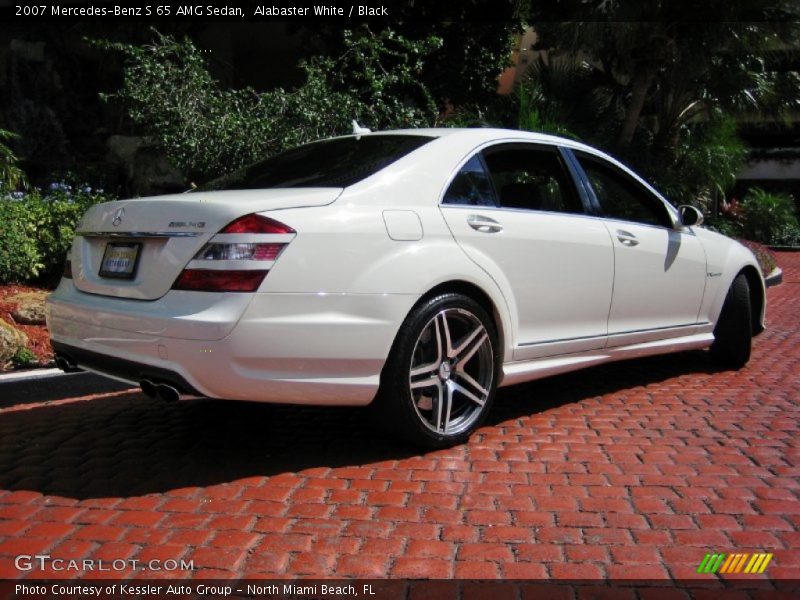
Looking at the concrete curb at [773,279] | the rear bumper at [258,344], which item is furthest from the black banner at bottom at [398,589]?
the concrete curb at [773,279]

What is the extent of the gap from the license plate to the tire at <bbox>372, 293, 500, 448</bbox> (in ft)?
4.03

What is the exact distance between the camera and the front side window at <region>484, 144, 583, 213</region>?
4.39m

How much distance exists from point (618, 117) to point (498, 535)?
16.4 meters

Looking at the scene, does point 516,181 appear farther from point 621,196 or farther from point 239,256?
point 239,256

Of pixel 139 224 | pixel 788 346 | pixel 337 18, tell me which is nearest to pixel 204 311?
pixel 139 224

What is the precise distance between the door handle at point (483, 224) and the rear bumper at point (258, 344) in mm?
606

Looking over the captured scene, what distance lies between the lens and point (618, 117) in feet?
58.6

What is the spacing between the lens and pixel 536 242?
167 inches

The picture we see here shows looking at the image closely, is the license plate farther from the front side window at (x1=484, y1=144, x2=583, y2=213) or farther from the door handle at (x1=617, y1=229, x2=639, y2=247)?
the door handle at (x1=617, y1=229, x2=639, y2=247)

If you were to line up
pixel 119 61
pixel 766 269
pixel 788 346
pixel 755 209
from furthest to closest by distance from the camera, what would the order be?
pixel 755 209 → pixel 119 61 → pixel 766 269 → pixel 788 346

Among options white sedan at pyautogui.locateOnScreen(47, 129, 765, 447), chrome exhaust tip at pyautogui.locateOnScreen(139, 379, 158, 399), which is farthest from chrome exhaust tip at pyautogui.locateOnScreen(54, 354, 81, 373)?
chrome exhaust tip at pyautogui.locateOnScreen(139, 379, 158, 399)

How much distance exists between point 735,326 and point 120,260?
433cm

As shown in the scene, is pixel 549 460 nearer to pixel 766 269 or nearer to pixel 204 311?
pixel 204 311

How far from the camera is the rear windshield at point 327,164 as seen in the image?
385 centimetres
